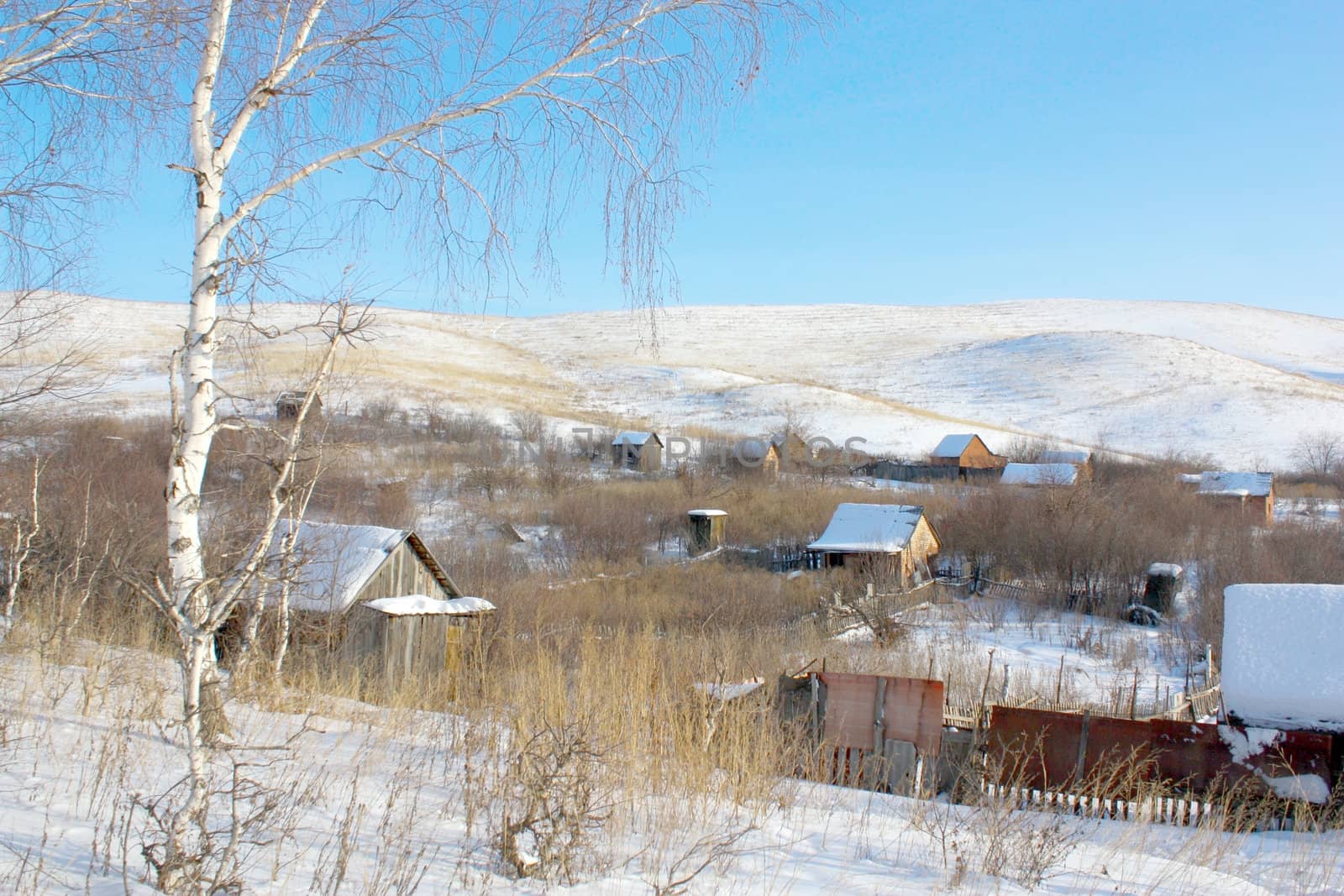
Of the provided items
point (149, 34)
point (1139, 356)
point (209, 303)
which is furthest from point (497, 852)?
point (1139, 356)

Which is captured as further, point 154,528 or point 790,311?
point 790,311

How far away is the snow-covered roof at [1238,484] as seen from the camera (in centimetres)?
4022

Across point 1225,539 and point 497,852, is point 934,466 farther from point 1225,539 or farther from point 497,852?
point 497,852

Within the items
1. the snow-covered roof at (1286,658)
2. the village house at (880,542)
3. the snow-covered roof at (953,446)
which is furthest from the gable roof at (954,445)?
the snow-covered roof at (1286,658)

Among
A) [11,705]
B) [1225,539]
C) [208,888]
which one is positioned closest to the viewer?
[208,888]

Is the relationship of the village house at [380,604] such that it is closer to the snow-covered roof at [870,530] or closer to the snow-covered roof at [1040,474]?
the snow-covered roof at [870,530]

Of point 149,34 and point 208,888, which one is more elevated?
point 149,34

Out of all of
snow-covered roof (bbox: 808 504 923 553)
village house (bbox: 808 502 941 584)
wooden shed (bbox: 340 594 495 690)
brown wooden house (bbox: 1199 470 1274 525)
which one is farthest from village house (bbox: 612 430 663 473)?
wooden shed (bbox: 340 594 495 690)

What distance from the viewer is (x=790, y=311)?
131500 millimetres

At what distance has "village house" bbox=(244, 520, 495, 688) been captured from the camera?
13.0 meters

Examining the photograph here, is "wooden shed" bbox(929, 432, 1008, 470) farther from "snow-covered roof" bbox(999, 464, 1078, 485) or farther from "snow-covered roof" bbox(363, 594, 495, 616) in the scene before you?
"snow-covered roof" bbox(363, 594, 495, 616)

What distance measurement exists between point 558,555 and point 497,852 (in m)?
31.8

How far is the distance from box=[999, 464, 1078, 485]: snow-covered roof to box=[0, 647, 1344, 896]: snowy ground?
116 feet

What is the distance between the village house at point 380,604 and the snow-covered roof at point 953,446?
4300 centimetres
